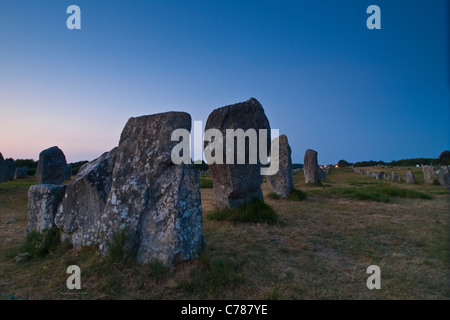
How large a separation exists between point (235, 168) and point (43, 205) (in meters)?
4.35

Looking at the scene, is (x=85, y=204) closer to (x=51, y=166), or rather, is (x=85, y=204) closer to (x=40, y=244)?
(x=40, y=244)

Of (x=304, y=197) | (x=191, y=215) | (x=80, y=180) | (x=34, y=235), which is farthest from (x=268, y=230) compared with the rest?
(x=304, y=197)

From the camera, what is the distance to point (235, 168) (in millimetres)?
7688

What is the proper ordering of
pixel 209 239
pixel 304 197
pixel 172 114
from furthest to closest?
1. pixel 304 197
2. pixel 209 239
3. pixel 172 114

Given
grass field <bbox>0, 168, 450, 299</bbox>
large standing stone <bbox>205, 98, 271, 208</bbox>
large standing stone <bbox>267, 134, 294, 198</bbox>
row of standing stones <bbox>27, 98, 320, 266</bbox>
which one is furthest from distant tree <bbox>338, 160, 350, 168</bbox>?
row of standing stones <bbox>27, 98, 320, 266</bbox>

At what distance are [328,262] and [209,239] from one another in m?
2.25

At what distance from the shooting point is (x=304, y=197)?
12047mm

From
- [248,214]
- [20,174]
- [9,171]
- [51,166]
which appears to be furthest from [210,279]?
[20,174]

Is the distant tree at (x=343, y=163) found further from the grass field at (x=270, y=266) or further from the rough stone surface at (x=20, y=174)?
the grass field at (x=270, y=266)

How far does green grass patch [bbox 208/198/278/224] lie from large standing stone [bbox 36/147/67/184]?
7918 mm

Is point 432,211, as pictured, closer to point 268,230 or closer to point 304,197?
point 304,197

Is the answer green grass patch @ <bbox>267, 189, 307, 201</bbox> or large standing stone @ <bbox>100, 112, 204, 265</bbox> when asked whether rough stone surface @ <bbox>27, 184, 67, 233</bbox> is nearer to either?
large standing stone @ <bbox>100, 112, 204, 265</bbox>

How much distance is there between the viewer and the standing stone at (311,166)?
59.4ft

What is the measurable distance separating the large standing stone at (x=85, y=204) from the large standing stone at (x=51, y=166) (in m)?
7.99
